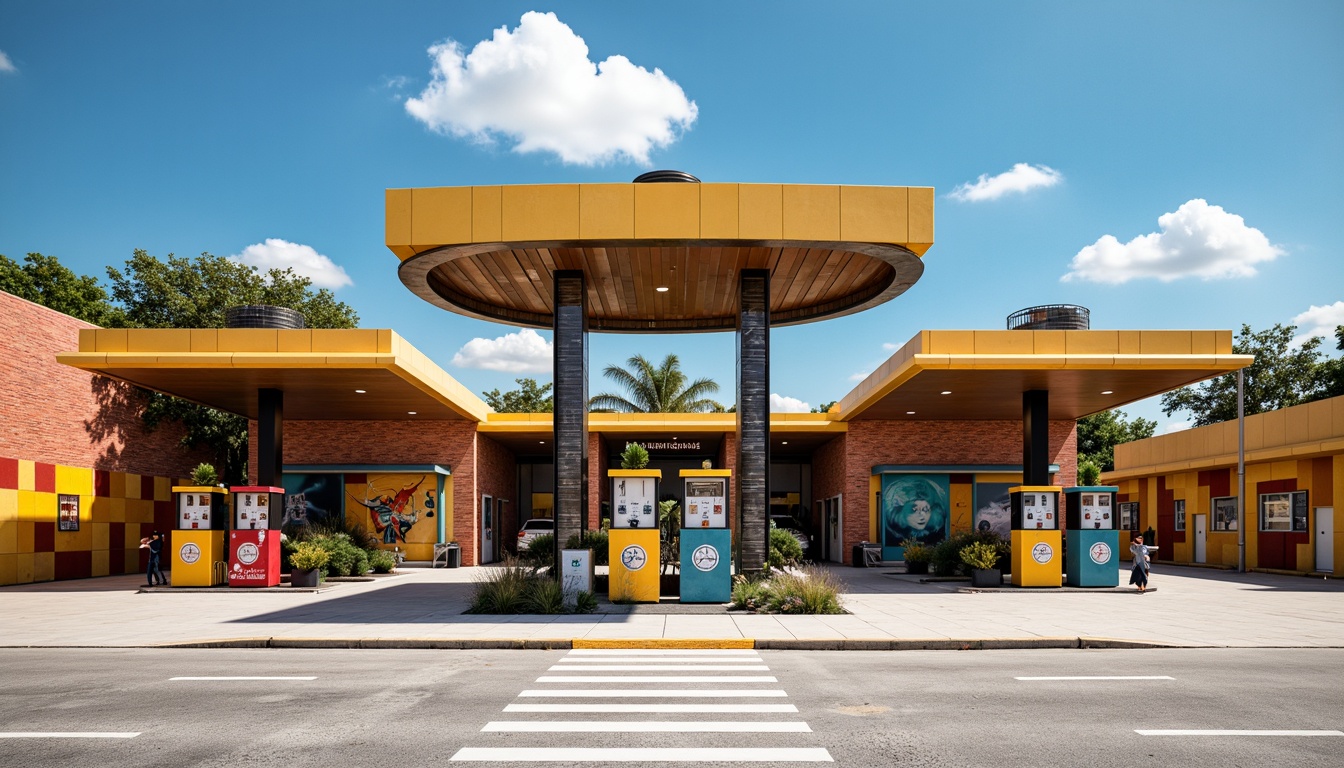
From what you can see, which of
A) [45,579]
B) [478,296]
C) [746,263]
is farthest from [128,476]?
[746,263]

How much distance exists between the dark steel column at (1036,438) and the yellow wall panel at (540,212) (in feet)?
45.1

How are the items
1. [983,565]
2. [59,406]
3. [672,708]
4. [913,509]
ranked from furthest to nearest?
[913,509] → [59,406] → [983,565] → [672,708]

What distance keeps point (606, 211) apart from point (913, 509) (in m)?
18.5

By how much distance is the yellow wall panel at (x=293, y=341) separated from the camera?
22.0 meters

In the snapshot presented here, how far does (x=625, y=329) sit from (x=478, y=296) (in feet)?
15.2

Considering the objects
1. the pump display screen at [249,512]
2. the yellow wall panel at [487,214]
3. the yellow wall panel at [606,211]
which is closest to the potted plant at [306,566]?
the pump display screen at [249,512]

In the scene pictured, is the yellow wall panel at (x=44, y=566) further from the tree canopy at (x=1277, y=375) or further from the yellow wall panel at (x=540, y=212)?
the tree canopy at (x=1277, y=375)

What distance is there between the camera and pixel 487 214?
693 inches

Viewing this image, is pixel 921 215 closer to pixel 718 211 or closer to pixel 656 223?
pixel 718 211

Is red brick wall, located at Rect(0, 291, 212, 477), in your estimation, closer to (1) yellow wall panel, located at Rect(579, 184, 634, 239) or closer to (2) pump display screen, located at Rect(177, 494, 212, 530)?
(2) pump display screen, located at Rect(177, 494, 212, 530)

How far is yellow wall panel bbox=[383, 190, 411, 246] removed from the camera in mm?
17672

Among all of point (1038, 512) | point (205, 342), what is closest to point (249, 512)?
point (205, 342)

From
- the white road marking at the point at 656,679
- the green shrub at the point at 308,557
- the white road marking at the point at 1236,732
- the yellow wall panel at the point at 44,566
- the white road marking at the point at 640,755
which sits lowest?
the yellow wall panel at the point at 44,566

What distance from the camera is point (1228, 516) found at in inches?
1340
